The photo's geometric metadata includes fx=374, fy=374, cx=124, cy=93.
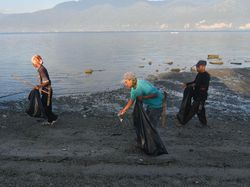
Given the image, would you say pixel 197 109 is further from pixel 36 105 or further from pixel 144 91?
pixel 36 105

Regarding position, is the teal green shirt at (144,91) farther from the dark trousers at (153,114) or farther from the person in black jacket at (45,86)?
the person in black jacket at (45,86)

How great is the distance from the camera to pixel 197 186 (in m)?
7.87

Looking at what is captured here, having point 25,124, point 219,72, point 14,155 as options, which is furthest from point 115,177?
point 219,72

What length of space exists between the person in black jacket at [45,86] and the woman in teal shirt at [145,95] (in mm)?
3389

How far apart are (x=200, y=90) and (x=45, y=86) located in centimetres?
502

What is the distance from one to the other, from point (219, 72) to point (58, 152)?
24.7 metres

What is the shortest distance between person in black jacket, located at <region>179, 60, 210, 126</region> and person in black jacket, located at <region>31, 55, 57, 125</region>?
4.58 meters

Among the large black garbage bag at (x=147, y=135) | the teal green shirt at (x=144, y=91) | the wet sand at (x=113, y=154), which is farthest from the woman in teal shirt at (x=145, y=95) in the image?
the wet sand at (x=113, y=154)

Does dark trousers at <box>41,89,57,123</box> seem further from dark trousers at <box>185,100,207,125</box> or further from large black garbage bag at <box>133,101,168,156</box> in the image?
dark trousers at <box>185,100,207,125</box>

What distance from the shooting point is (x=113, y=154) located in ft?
31.6

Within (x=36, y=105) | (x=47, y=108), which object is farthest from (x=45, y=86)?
(x=47, y=108)

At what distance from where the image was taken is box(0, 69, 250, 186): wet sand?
8.18 metres

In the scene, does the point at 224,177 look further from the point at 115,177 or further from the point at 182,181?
the point at 115,177

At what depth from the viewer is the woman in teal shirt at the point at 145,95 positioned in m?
8.91
